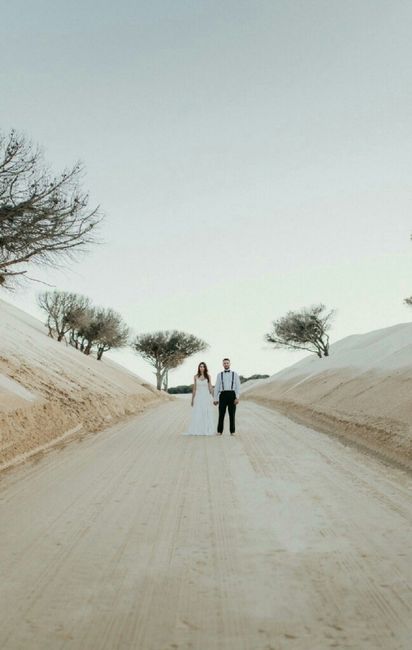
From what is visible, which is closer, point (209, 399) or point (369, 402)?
point (209, 399)

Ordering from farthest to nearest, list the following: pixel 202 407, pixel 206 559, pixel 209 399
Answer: pixel 209 399
pixel 202 407
pixel 206 559

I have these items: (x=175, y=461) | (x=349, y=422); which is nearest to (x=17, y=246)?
(x=175, y=461)

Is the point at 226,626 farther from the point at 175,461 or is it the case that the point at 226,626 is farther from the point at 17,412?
the point at 17,412

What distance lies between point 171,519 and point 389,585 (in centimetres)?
237

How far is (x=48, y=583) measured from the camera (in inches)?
148

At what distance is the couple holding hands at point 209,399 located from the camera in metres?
13.8

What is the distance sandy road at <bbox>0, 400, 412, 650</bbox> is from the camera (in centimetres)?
308

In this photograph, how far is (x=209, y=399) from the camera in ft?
48.2

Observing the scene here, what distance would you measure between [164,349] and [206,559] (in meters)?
70.6

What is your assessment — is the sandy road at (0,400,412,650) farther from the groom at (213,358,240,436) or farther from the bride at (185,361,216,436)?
the groom at (213,358,240,436)

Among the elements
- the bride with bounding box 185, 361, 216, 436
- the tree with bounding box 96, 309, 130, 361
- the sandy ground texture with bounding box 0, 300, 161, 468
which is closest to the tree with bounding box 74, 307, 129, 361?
the tree with bounding box 96, 309, 130, 361

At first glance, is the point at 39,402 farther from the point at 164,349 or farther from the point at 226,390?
the point at 164,349

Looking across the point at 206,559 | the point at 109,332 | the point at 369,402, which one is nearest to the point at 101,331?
the point at 109,332

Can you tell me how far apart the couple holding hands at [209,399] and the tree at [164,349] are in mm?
58557
